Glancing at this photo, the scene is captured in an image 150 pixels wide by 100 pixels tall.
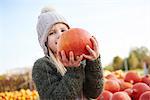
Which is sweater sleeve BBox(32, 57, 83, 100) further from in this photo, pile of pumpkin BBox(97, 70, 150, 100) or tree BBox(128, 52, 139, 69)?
tree BBox(128, 52, 139, 69)

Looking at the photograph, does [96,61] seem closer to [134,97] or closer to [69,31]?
[69,31]

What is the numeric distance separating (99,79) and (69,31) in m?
0.14

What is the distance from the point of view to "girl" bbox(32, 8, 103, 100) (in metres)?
0.96

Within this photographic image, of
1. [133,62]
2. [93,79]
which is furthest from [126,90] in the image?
[133,62]

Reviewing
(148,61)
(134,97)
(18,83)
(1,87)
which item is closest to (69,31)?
(134,97)

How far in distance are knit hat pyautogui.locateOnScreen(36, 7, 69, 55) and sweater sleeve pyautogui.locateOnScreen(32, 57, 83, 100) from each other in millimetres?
59

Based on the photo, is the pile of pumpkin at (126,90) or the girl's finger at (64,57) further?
the pile of pumpkin at (126,90)

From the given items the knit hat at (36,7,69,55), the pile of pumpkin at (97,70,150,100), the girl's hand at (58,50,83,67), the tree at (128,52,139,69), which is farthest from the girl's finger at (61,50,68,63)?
the tree at (128,52,139,69)

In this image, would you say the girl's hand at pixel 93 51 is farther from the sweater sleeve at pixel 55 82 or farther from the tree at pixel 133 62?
the tree at pixel 133 62

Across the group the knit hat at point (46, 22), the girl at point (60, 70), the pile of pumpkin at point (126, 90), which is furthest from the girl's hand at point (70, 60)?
the pile of pumpkin at point (126, 90)

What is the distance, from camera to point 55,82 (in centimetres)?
99

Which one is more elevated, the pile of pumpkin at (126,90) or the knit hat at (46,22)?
the knit hat at (46,22)

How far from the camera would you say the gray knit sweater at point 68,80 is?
0.96 metres

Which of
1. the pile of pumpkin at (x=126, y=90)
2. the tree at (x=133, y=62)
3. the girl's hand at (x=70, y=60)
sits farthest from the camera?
the tree at (x=133, y=62)
